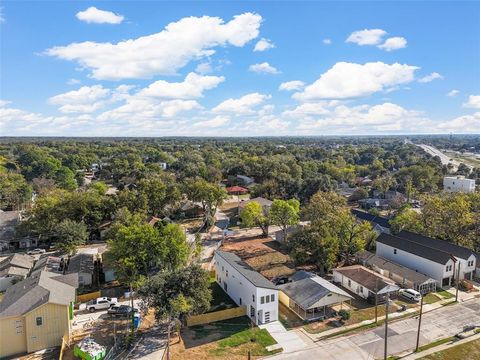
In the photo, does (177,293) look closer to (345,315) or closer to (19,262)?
(345,315)

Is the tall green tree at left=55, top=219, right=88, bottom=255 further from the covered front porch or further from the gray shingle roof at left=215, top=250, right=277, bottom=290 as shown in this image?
the covered front porch

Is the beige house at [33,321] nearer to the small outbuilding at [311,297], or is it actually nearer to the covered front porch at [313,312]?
the small outbuilding at [311,297]

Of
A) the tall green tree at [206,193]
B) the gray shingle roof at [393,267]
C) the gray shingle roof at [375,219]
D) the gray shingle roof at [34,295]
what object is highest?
the tall green tree at [206,193]

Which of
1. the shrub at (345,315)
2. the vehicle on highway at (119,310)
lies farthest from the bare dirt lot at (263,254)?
the vehicle on highway at (119,310)

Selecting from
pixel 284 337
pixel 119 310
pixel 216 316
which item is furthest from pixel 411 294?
pixel 119 310

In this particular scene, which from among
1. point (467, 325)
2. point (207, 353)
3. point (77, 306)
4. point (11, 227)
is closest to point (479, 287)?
point (467, 325)

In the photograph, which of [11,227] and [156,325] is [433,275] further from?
[11,227]

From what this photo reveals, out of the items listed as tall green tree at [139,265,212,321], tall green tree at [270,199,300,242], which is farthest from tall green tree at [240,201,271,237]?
tall green tree at [139,265,212,321]
